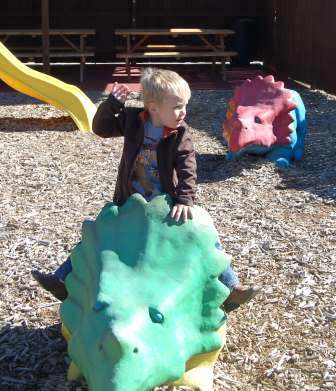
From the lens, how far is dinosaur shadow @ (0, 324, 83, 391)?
323 centimetres

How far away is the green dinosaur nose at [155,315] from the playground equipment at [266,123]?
4471 millimetres

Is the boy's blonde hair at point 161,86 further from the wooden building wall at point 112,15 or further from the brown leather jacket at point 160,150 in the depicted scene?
the wooden building wall at point 112,15

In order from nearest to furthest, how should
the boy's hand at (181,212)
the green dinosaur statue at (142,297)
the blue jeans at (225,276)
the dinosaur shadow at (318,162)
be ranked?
1. the green dinosaur statue at (142,297)
2. the boy's hand at (181,212)
3. the blue jeans at (225,276)
4. the dinosaur shadow at (318,162)

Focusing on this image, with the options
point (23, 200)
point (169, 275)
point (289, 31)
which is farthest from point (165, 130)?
point (289, 31)

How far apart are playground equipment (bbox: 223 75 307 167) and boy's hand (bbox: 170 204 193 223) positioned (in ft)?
13.1

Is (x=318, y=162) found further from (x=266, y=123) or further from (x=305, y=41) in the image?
(x=305, y=41)

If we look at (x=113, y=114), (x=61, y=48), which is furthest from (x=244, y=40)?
(x=113, y=114)

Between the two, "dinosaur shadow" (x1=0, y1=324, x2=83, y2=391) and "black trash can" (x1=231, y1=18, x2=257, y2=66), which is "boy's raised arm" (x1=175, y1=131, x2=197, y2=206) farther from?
"black trash can" (x1=231, y1=18, x2=257, y2=66)

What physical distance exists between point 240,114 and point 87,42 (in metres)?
11.2

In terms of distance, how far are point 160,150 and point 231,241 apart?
76.7 inches

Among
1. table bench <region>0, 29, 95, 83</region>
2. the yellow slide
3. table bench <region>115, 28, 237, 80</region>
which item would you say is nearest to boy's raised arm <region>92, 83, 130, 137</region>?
the yellow slide

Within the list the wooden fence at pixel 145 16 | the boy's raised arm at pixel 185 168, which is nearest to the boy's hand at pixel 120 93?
the boy's raised arm at pixel 185 168

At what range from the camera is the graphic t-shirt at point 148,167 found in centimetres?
318

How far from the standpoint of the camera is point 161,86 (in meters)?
2.95
